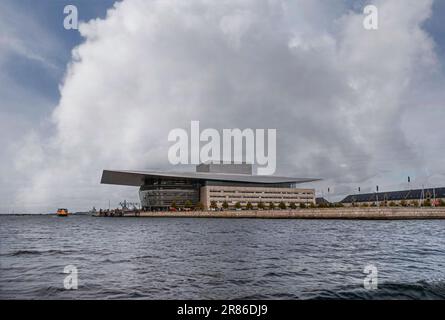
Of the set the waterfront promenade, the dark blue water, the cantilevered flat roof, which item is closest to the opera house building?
the cantilevered flat roof

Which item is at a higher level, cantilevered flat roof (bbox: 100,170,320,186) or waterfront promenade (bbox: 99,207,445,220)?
cantilevered flat roof (bbox: 100,170,320,186)

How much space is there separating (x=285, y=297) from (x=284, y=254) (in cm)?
883

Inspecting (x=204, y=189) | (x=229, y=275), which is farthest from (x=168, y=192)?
(x=229, y=275)

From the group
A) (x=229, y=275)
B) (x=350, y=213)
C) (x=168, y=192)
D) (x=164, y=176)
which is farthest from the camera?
(x=164, y=176)

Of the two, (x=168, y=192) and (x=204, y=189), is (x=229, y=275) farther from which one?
(x=168, y=192)

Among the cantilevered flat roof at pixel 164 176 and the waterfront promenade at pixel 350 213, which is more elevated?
the cantilevered flat roof at pixel 164 176

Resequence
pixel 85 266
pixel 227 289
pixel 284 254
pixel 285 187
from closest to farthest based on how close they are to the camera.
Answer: pixel 227 289 → pixel 85 266 → pixel 284 254 → pixel 285 187

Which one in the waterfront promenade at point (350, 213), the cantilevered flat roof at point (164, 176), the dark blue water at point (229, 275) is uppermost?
the cantilevered flat roof at point (164, 176)

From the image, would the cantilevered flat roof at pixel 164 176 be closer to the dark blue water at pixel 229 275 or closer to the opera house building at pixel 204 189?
the opera house building at pixel 204 189

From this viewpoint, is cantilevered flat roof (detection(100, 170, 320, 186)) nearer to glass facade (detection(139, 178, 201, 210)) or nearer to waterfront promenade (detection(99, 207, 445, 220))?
glass facade (detection(139, 178, 201, 210))

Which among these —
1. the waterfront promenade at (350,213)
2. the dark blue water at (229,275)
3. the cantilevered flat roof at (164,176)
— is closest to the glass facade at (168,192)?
the cantilevered flat roof at (164,176)
